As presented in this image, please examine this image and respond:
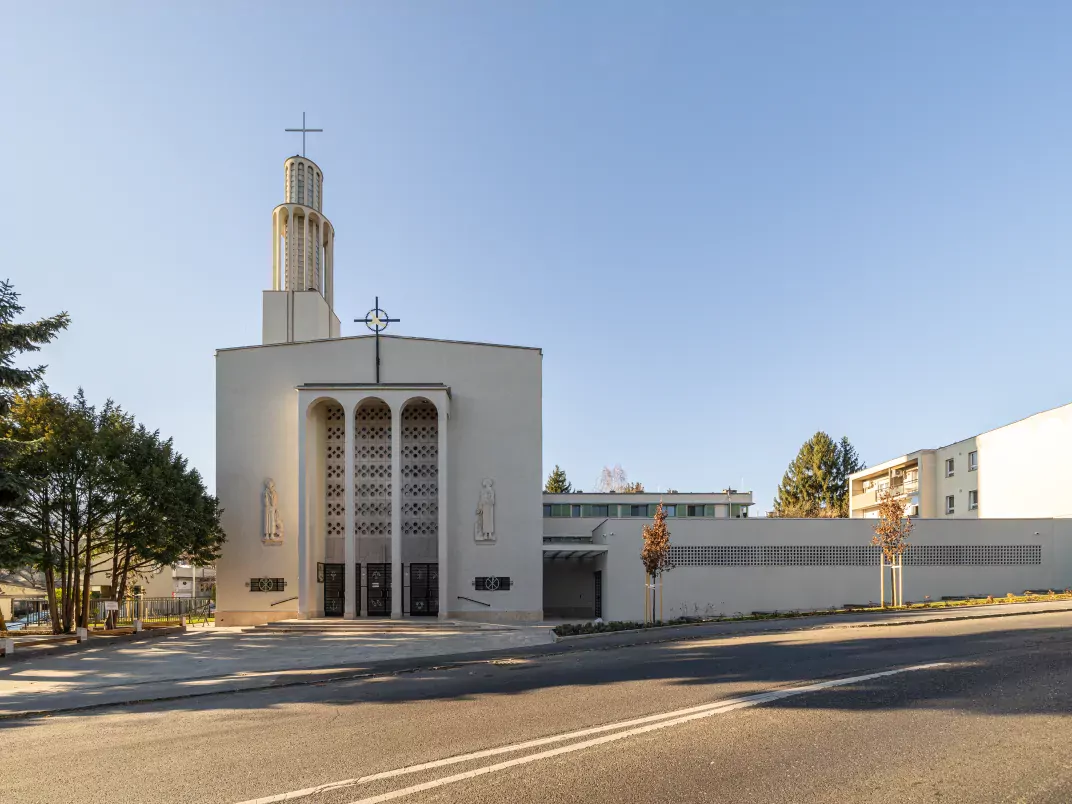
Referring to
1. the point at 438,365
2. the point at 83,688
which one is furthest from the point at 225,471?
the point at 83,688

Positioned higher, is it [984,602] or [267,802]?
[267,802]

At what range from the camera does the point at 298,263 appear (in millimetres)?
38969

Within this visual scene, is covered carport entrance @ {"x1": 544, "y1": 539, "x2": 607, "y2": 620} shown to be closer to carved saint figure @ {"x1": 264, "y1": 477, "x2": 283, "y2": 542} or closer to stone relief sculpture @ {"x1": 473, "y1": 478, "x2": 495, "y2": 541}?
stone relief sculpture @ {"x1": 473, "y1": 478, "x2": 495, "y2": 541}

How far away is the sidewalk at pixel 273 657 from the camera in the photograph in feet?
44.3

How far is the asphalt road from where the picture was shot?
230 inches

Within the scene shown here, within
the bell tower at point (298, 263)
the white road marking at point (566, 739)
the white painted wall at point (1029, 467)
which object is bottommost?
the white road marking at point (566, 739)

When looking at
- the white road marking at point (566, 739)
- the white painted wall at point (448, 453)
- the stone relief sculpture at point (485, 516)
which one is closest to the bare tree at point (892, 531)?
the white painted wall at point (448, 453)

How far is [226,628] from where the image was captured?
30.0 meters

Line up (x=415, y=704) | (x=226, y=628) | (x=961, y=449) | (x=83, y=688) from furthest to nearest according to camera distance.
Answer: (x=961, y=449), (x=226, y=628), (x=83, y=688), (x=415, y=704)

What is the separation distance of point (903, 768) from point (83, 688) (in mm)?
14596

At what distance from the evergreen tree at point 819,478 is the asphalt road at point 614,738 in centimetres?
5412

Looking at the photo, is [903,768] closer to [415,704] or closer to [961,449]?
[415,704]

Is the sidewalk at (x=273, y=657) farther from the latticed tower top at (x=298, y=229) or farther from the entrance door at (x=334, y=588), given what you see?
the latticed tower top at (x=298, y=229)

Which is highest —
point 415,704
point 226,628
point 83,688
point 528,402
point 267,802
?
point 528,402
